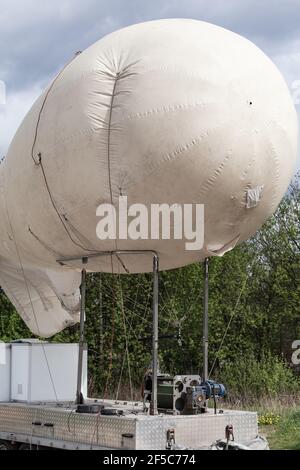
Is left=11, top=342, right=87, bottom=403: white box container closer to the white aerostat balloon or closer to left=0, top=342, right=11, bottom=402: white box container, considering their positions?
left=0, top=342, right=11, bottom=402: white box container

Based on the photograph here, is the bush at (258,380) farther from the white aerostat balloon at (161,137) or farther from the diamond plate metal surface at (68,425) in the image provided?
the white aerostat balloon at (161,137)

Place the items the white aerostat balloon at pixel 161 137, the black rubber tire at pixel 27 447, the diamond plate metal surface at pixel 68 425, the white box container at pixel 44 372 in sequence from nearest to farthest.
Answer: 1. the white aerostat balloon at pixel 161 137
2. the diamond plate metal surface at pixel 68 425
3. the black rubber tire at pixel 27 447
4. the white box container at pixel 44 372

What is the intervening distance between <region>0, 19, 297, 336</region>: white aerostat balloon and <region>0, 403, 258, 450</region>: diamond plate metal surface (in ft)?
6.67

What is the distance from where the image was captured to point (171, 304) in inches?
905

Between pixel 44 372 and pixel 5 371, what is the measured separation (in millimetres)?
630

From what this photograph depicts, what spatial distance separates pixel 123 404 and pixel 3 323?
12725 millimetres

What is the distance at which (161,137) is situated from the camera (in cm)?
861

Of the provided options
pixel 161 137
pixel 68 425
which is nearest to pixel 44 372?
pixel 68 425

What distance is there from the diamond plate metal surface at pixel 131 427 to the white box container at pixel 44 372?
813 millimetres

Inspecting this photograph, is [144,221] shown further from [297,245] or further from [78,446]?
[297,245]

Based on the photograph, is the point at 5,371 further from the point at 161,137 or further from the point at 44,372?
the point at 161,137

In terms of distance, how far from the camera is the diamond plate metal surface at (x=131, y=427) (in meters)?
8.70

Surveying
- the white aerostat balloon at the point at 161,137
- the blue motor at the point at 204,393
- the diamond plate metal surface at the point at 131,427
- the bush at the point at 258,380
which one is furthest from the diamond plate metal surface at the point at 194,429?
the bush at the point at 258,380

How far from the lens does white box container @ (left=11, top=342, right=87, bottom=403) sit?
11.3 metres
